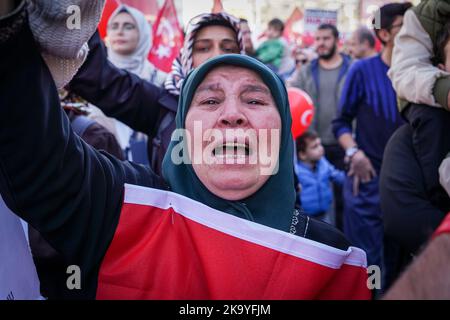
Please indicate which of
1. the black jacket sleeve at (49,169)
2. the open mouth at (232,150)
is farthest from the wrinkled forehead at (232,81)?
the black jacket sleeve at (49,169)

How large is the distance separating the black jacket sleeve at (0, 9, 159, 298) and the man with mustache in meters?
3.95

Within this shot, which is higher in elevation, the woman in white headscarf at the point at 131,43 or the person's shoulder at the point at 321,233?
the woman in white headscarf at the point at 131,43

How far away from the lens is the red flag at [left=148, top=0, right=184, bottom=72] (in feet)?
14.6

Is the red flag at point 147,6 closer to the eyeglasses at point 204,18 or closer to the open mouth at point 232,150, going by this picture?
the eyeglasses at point 204,18

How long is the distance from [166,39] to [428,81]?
9.76 ft

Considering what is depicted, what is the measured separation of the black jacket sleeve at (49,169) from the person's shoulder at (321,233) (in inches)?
17.8

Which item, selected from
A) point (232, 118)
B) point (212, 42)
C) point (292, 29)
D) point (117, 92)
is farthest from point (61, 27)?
point (292, 29)

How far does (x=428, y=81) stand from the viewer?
1.97 m

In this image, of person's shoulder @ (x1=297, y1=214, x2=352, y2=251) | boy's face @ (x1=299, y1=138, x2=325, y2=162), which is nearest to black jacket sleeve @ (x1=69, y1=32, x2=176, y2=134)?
person's shoulder @ (x1=297, y1=214, x2=352, y2=251)

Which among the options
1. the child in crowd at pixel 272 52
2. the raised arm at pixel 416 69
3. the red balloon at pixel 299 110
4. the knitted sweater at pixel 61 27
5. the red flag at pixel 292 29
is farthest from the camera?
Result: the red flag at pixel 292 29

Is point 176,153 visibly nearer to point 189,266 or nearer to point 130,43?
point 189,266

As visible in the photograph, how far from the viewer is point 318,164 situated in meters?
4.74

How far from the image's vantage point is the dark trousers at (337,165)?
5082 mm

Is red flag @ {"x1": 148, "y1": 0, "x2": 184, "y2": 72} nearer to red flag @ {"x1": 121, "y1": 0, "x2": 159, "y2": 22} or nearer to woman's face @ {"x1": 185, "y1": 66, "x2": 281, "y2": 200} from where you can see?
red flag @ {"x1": 121, "y1": 0, "x2": 159, "y2": 22}
